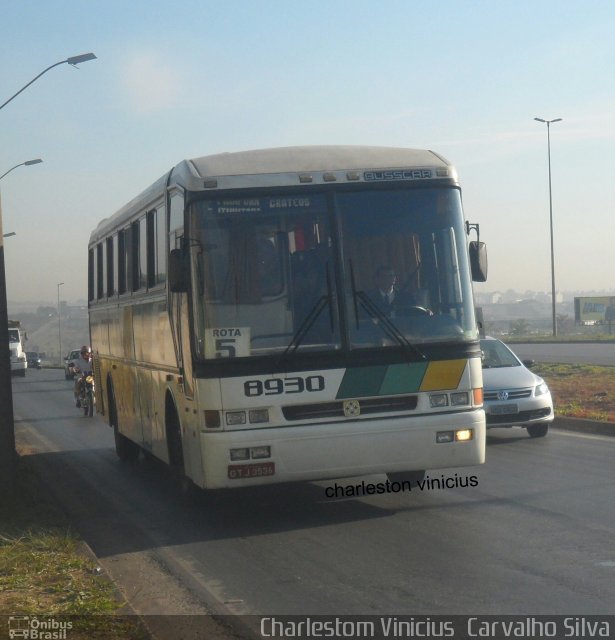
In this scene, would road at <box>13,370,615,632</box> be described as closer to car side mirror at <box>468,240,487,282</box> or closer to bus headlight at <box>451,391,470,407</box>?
bus headlight at <box>451,391,470,407</box>

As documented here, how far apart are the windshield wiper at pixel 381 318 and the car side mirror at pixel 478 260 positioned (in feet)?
3.62

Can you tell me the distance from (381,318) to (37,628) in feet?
14.7

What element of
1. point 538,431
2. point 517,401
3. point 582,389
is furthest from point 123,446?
point 582,389

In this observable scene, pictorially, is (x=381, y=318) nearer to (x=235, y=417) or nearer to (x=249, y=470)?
(x=235, y=417)

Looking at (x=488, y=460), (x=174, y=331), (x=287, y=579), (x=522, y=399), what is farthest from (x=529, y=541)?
(x=522, y=399)

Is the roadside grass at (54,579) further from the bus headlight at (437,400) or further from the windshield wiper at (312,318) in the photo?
the bus headlight at (437,400)

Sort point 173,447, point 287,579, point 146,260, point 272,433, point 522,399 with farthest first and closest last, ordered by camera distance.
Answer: point 522,399 < point 146,260 < point 173,447 < point 272,433 < point 287,579

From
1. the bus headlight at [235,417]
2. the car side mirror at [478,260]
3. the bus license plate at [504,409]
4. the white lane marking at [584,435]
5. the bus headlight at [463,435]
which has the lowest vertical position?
the white lane marking at [584,435]

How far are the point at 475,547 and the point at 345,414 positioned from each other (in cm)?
174

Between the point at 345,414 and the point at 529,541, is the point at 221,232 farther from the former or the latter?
the point at 529,541

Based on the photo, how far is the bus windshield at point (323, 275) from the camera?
9641mm

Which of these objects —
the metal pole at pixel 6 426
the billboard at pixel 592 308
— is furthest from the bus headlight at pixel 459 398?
the billboard at pixel 592 308

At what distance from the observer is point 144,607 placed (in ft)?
23.8

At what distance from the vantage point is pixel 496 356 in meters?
17.4
